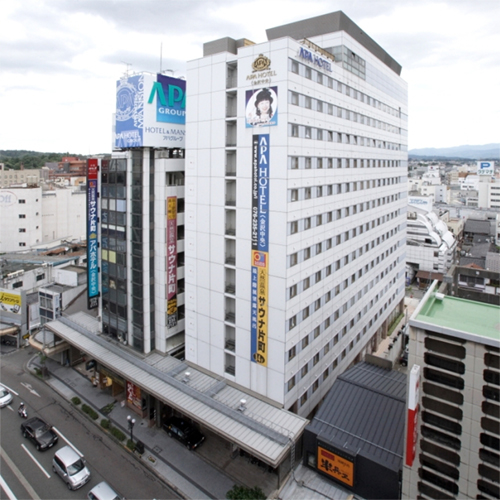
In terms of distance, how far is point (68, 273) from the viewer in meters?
57.4

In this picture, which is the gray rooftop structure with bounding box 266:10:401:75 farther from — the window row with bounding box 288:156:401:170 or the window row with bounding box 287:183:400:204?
the window row with bounding box 287:183:400:204

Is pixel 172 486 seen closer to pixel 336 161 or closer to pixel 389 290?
pixel 336 161

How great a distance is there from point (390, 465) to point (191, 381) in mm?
17375

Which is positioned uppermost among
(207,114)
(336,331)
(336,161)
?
(207,114)

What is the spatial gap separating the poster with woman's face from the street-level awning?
22287 millimetres

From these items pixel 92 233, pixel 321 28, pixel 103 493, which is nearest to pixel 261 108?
pixel 321 28

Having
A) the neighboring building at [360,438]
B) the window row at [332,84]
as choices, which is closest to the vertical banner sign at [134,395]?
the neighboring building at [360,438]

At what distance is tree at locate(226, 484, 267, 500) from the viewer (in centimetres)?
2825

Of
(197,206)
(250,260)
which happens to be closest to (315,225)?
(250,260)

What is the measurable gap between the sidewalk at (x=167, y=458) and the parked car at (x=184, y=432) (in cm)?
56

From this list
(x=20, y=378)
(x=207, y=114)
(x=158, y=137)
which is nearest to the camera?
(x=207, y=114)

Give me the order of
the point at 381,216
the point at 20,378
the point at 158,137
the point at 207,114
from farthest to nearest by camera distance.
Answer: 1. the point at 381,216
2. the point at 20,378
3. the point at 158,137
4. the point at 207,114

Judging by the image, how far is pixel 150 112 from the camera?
36156mm

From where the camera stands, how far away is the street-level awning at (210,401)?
93.0 feet
